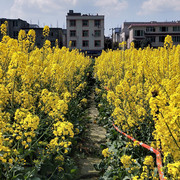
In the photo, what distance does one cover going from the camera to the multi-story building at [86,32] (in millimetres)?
45188

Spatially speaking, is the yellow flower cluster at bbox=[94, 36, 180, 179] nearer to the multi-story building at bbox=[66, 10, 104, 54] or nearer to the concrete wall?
the multi-story building at bbox=[66, 10, 104, 54]

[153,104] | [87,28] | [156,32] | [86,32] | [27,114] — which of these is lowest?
[27,114]

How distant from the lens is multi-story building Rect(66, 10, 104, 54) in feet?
148

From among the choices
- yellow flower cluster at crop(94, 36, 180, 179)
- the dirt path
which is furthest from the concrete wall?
the dirt path

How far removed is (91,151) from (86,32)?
140ft

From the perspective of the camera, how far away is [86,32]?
45.9 meters

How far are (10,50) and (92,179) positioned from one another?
2.87m

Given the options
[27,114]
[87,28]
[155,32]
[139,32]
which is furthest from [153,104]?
[155,32]

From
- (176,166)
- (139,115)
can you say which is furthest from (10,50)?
(176,166)

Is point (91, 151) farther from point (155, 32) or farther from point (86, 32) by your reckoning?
point (155, 32)

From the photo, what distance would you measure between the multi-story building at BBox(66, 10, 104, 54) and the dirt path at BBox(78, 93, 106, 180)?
39.2 m

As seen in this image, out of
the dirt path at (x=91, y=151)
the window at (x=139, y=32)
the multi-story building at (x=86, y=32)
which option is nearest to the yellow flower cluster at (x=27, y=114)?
the dirt path at (x=91, y=151)

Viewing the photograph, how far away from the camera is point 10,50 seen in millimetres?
4809

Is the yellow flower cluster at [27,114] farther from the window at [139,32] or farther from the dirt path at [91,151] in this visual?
the window at [139,32]
